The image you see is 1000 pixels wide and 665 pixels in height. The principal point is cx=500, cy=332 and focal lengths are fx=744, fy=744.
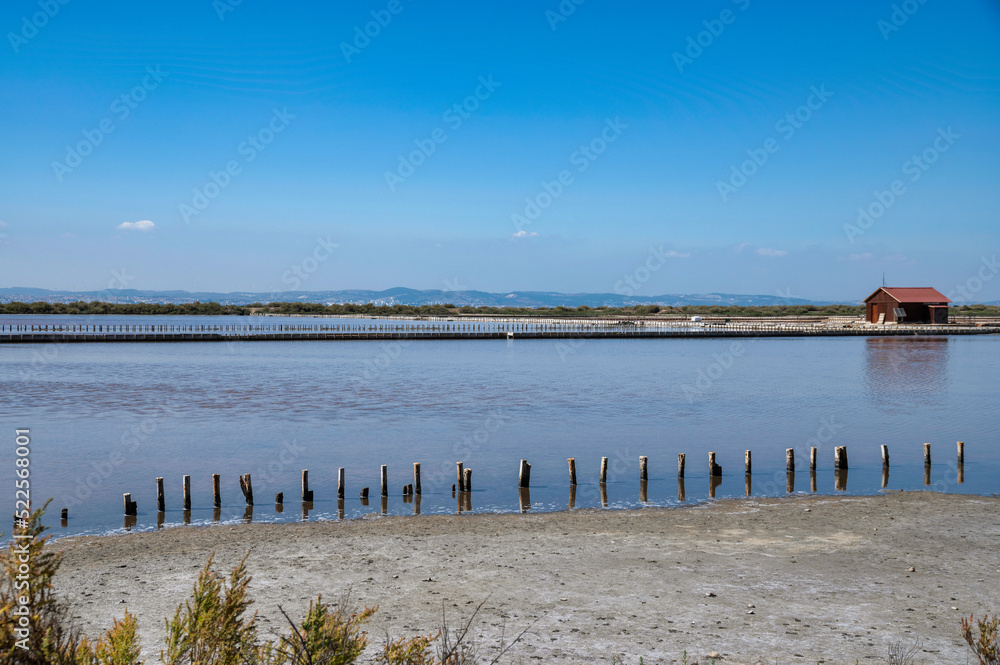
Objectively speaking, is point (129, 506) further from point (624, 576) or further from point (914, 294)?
point (914, 294)

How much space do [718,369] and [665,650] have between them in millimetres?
46510

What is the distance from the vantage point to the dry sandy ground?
28.8ft

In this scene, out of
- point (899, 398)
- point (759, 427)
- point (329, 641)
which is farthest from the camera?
point (899, 398)

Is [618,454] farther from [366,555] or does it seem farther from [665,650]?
[665,650]

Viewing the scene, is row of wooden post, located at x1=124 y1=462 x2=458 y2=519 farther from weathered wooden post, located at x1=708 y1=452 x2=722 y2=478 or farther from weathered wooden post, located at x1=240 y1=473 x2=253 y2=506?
weathered wooden post, located at x1=708 y1=452 x2=722 y2=478

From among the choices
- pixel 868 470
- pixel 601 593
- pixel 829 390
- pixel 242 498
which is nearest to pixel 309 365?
pixel 829 390

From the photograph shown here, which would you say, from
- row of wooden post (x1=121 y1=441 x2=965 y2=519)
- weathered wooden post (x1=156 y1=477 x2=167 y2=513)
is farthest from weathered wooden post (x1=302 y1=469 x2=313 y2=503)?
weathered wooden post (x1=156 y1=477 x2=167 y2=513)

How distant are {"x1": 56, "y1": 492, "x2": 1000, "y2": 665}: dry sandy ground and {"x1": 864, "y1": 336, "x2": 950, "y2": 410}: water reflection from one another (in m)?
24.2

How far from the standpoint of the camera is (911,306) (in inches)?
3602

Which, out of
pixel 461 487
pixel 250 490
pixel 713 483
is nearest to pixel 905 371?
pixel 713 483

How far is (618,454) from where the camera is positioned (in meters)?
22.9

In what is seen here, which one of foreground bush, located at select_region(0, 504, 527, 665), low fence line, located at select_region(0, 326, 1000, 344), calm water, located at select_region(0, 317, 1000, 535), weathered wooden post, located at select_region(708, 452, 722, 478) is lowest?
calm water, located at select_region(0, 317, 1000, 535)

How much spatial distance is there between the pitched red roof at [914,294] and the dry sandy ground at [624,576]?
284 feet

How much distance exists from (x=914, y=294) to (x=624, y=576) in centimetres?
9687
